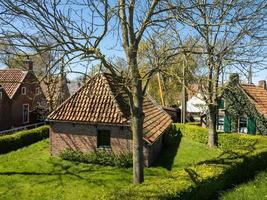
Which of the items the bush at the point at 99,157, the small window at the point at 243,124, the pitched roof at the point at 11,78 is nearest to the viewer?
the bush at the point at 99,157

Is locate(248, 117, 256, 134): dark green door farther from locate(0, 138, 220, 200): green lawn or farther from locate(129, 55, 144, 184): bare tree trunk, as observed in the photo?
locate(129, 55, 144, 184): bare tree trunk

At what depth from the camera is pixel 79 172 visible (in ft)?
58.0

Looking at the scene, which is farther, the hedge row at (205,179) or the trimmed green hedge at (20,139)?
the trimmed green hedge at (20,139)

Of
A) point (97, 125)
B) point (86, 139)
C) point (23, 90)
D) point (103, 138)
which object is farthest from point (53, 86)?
point (103, 138)

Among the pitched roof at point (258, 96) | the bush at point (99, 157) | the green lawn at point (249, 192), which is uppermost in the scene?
the pitched roof at point (258, 96)

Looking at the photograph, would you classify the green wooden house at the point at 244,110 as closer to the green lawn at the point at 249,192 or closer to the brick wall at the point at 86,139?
the brick wall at the point at 86,139

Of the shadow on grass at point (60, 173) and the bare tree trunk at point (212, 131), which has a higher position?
the bare tree trunk at point (212, 131)

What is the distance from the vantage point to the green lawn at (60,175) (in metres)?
14.7

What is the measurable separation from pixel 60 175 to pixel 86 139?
3.33m

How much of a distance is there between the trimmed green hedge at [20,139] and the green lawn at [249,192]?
16425mm

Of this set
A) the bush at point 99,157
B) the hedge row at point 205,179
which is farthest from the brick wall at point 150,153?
the hedge row at point 205,179

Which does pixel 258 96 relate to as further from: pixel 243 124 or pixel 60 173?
pixel 60 173

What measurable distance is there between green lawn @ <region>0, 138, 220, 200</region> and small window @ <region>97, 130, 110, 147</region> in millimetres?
1578

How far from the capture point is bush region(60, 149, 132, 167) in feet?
61.3
